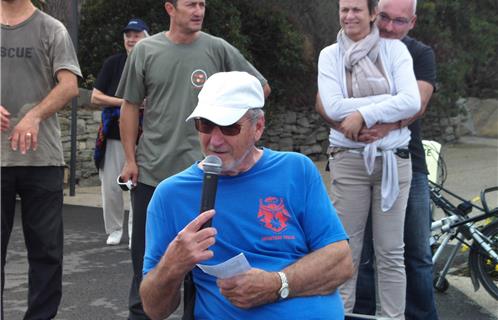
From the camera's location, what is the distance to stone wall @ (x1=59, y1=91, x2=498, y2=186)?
1353 cm

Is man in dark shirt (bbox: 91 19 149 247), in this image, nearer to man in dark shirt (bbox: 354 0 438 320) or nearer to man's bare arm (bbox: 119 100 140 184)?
man's bare arm (bbox: 119 100 140 184)

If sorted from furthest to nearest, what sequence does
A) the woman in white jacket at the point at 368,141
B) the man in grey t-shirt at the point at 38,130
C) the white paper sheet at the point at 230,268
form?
1. the man in grey t-shirt at the point at 38,130
2. the woman in white jacket at the point at 368,141
3. the white paper sheet at the point at 230,268

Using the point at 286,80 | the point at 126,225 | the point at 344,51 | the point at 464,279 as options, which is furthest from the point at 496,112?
the point at 344,51

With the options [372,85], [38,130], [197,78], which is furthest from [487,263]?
[38,130]

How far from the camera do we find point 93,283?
23.6 feet

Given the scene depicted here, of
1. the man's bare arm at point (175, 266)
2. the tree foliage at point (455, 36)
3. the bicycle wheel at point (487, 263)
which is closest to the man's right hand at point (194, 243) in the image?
the man's bare arm at point (175, 266)

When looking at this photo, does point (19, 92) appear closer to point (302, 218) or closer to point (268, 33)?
point (302, 218)

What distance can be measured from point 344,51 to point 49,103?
1506 mm

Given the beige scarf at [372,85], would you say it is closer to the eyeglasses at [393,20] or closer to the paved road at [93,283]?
the eyeglasses at [393,20]

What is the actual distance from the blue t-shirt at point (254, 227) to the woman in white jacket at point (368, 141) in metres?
1.65

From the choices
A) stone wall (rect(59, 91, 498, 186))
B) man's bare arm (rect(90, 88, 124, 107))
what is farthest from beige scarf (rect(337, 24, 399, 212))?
stone wall (rect(59, 91, 498, 186))

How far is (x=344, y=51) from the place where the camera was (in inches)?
195

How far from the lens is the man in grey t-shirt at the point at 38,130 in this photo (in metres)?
4.96

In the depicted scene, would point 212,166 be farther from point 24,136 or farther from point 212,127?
point 24,136
